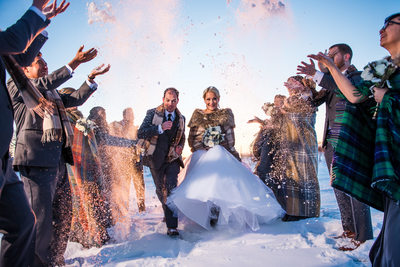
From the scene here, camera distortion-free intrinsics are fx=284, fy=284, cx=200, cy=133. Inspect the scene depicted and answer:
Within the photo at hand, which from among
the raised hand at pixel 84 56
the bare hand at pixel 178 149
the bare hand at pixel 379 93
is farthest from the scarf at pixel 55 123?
the bare hand at pixel 379 93

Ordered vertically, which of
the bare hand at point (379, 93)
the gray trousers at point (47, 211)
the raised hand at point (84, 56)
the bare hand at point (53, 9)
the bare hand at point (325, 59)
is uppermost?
the bare hand at point (53, 9)

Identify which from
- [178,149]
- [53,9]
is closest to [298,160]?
[178,149]

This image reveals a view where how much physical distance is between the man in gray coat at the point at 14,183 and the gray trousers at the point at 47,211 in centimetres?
58

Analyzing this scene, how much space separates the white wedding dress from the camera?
4137mm

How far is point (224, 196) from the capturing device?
4.12 metres

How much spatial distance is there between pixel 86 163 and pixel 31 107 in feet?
6.98

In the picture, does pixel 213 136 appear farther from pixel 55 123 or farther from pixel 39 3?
pixel 39 3

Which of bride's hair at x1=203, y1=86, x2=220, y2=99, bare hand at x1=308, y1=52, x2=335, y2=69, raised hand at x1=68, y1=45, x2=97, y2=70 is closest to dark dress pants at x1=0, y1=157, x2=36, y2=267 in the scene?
raised hand at x1=68, y1=45, x2=97, y2=70

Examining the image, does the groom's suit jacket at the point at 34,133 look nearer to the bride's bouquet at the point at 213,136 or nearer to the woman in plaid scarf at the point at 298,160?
the bride's bouquet at the point at 213,136

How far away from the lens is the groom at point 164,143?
455cm

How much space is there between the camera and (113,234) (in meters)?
4.44

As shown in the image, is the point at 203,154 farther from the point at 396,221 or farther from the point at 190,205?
the point at 396,221

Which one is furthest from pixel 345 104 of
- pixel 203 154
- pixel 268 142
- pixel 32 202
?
pixel 268 142

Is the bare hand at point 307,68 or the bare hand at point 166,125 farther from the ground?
the bare hand at point 307,68
